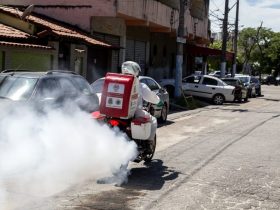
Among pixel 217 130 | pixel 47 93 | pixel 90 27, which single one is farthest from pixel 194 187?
pixel 90 27

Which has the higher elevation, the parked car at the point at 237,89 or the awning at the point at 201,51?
the awning at the point at 201,51

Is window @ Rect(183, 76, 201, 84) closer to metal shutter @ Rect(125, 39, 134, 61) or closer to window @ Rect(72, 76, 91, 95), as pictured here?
metal shutter @ Rect(125, 39, 134, 61)

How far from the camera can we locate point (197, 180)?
8117mm

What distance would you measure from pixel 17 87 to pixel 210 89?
1959 cm

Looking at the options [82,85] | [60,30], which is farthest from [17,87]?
[60,30]

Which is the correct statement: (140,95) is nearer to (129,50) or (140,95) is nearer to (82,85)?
(82,85)

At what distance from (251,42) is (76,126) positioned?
85810 mm

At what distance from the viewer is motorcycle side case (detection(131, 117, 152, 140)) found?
798cm

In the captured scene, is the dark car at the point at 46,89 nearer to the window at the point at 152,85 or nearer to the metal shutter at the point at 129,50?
the window at the point at 152,85

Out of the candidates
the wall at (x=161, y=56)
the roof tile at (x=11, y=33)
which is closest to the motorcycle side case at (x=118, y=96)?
the roof tile at (x=11, y=33)

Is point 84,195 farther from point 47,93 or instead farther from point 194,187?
point 47,93

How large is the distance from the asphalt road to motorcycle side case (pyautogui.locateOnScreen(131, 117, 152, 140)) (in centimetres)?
66

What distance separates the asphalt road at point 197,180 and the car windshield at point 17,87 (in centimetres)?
236

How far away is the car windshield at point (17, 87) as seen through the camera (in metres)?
9.56
